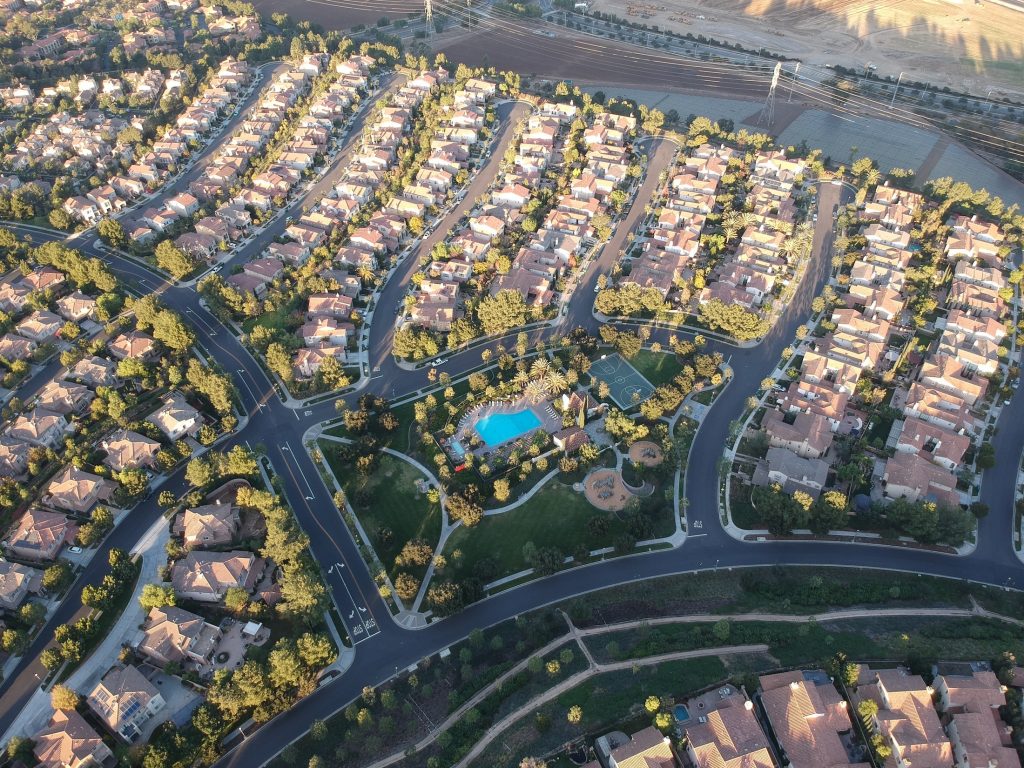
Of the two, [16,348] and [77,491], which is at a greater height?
[16,348]

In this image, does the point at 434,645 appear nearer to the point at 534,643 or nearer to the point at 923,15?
the point at 534,643

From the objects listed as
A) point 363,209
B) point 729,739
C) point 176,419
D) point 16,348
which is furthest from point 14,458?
point 729,739

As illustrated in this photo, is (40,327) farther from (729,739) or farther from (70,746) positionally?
(729,739)

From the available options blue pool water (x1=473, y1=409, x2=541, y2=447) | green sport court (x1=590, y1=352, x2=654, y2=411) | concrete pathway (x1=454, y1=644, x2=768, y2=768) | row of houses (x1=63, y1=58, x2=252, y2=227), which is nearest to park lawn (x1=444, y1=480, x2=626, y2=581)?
blue pool water (x1=473, y1=409, x2=541, y2=447)

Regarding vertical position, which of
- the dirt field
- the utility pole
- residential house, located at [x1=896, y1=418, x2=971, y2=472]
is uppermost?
the dirt field

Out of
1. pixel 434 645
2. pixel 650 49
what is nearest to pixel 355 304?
pixel 434 645

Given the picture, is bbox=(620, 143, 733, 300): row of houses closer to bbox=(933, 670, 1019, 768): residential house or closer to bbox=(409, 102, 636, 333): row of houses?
bbox=(409, 102, 636, 333): row of houses

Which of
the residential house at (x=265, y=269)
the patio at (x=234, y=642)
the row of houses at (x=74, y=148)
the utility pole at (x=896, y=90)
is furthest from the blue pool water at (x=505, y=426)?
the utility pole at (x=896, y=90)
